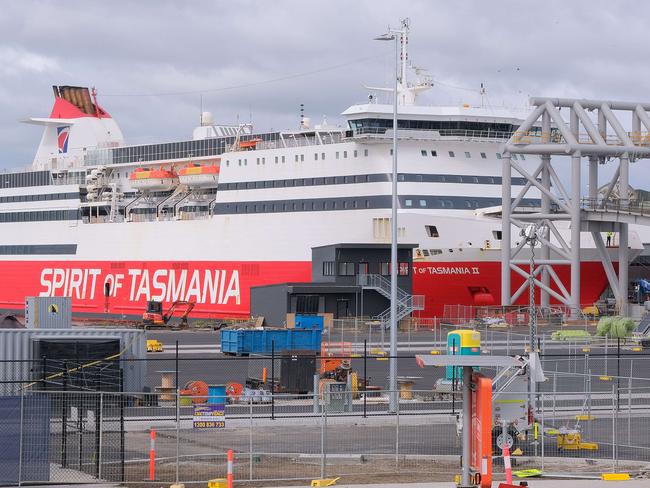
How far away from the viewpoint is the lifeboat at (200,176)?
225ft

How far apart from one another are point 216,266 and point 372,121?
12.8m

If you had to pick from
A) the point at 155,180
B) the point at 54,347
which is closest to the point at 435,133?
the point at 155,180

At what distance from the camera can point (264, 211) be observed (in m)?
63.2

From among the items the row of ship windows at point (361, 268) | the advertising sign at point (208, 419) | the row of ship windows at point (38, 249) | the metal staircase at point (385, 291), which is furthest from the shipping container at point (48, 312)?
the row of ship windows at point (38, 249)

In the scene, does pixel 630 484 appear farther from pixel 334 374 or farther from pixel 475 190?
pixel 475 190

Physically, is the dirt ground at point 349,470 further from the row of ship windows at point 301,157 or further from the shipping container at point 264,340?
the row of ship windows at point 301,157

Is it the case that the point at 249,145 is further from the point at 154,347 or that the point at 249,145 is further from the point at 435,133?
the point at 154,347

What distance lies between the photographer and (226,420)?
24.0 m

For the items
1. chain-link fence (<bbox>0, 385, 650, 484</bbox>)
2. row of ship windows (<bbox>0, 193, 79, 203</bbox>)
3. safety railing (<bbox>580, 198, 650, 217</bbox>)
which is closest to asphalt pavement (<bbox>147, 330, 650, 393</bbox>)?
chain-link fence (<bbox>0, 385, 650, 484</bbox>)

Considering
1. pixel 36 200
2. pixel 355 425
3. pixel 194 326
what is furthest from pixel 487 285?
pixel 36 200

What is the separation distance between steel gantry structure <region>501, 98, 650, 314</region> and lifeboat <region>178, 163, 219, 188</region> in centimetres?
2136

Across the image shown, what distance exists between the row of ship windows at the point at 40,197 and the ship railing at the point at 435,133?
90.6ft

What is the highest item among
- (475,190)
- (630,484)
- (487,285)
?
(475,190)

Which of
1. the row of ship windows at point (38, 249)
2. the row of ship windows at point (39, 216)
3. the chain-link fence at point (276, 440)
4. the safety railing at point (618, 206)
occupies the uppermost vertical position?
the row of ship windows at point (39, 216)
